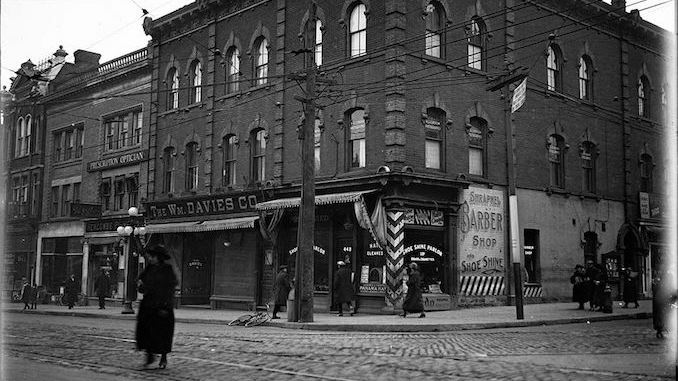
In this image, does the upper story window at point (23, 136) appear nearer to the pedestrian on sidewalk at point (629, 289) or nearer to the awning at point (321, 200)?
the awning at point (321, 200)

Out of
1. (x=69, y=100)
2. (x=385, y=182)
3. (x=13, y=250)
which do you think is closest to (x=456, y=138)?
(x=385, y=182)

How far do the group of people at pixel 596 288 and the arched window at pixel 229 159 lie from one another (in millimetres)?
13841

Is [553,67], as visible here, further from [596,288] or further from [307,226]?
[307,226]

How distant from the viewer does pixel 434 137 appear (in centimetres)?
2388

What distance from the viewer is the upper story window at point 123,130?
35.2 m

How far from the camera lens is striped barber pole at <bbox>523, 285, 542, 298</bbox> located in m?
26.2

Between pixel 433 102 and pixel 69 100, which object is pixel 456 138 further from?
pixel 69 100

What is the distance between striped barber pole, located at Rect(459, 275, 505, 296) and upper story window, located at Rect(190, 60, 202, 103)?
47.5 ft

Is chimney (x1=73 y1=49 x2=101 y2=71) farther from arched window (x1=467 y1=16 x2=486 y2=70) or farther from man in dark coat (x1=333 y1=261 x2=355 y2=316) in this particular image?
man in dark coat (x1=333 y1=261 x2=355 y2=316)

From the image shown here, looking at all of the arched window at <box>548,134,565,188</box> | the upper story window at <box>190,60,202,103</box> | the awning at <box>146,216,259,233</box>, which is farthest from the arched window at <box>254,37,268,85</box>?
the arched window at <box>548,134,565,188</box>

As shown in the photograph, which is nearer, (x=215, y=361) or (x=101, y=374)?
(x=101, y=374)

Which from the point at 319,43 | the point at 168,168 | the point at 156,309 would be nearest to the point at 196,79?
the point at 168,168

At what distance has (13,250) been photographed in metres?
43.6

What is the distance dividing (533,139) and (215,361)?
1941cm
